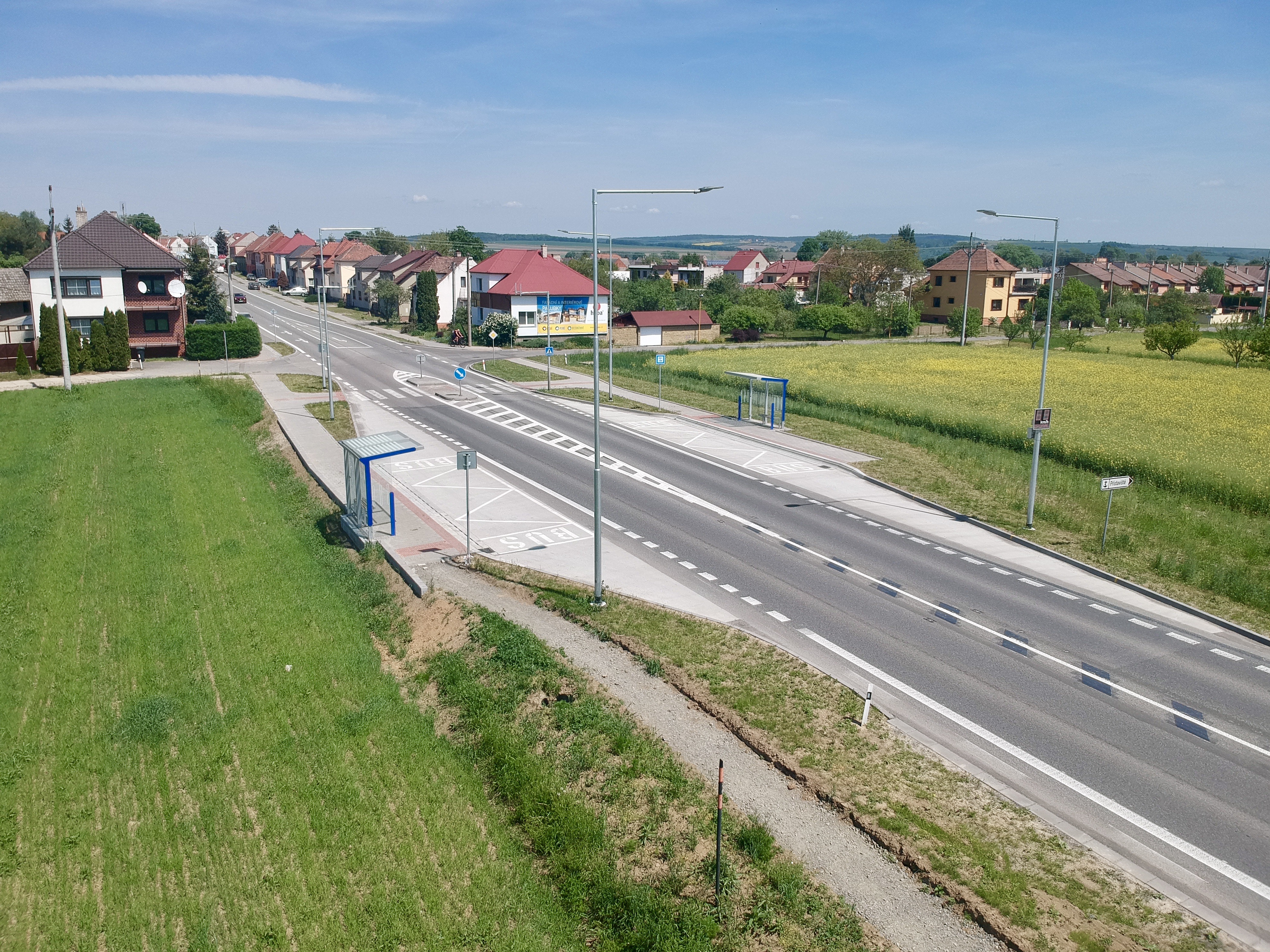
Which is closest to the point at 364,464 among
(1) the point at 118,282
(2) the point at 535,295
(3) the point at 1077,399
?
(3) the point at 1077,399

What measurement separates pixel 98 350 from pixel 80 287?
5.01 meters

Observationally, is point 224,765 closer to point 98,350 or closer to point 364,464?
point 364,464

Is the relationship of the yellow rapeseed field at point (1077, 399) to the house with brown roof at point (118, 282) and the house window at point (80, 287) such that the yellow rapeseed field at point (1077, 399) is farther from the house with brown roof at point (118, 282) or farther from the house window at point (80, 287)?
the house window at point (80, 287)

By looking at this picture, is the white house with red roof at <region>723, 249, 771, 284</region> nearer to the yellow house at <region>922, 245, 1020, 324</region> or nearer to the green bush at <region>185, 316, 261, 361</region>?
the yellow house at <region>922, 245, 1020, 324</region>

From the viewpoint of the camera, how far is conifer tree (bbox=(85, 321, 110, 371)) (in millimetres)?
51344

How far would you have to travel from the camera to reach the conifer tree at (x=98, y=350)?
51344 millimetres

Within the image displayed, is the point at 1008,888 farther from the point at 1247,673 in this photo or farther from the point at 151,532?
the point at 151,532

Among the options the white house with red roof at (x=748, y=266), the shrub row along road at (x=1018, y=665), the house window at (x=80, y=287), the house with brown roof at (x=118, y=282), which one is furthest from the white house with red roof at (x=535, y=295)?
the white house with red roof at (x=748, y=266)

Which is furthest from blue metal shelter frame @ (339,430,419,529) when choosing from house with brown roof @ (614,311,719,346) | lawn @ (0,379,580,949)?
house with brown roof @ (614,311,719,346)

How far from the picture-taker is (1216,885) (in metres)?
10.4

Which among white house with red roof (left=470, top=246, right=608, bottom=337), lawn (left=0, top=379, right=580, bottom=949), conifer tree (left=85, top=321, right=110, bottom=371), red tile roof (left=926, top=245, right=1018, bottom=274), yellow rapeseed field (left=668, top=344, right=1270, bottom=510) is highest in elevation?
red tile roof (left=926, top=245, right=1018, bottom=274)

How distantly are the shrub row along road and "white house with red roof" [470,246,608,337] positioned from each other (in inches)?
1897

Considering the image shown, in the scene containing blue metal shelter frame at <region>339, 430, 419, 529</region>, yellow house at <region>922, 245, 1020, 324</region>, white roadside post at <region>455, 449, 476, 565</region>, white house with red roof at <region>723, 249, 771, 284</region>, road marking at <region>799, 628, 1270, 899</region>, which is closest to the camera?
road marking at <region>799, 628, 1270, 899</region>

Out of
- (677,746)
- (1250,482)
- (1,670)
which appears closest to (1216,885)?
(677,746)
